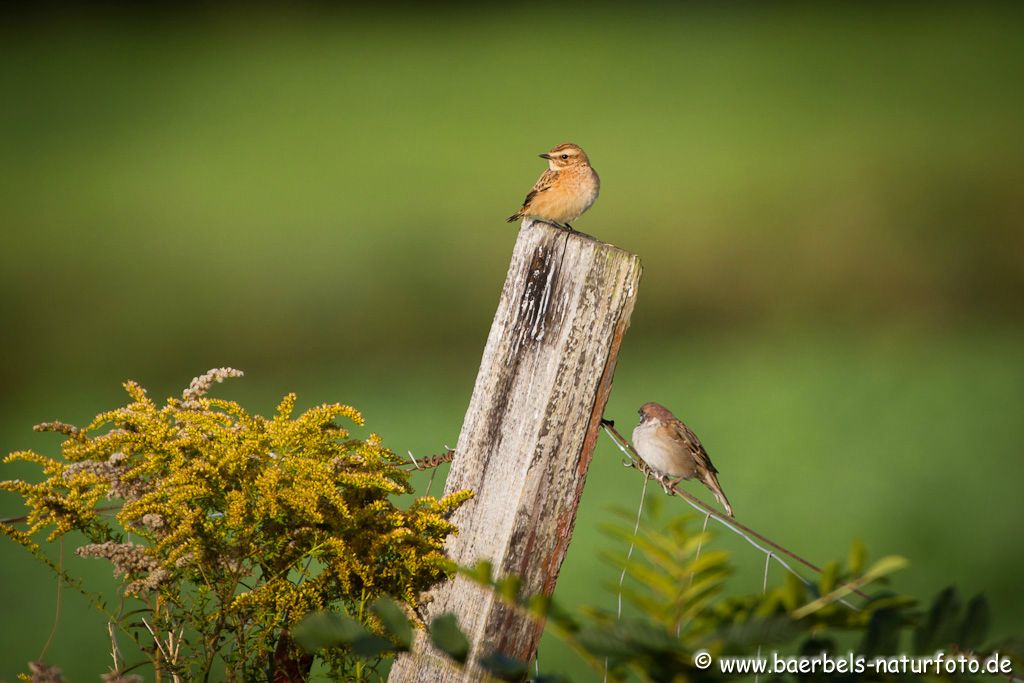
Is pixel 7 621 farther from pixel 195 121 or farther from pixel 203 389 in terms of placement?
pixel 195 121

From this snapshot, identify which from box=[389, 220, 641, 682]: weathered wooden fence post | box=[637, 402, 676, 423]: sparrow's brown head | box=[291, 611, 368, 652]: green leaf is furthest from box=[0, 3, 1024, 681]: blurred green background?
box=[291, 611, 368, 652]: green leaf

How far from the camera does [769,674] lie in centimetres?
141

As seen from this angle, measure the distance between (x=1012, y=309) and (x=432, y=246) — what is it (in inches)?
215

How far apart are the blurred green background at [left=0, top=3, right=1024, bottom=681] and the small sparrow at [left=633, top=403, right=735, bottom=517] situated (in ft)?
11.4

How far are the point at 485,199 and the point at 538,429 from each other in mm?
7995

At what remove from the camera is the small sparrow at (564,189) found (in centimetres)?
457

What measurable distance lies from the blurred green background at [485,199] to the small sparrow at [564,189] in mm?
2679

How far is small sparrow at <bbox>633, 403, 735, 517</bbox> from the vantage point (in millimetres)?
3459

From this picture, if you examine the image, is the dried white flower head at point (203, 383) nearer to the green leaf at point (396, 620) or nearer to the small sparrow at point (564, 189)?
the green leaf at point (396, 620)

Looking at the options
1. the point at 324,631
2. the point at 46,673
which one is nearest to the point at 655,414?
the point at 46,673

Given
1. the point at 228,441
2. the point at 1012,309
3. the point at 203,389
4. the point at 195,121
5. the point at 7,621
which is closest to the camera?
the point at 228,441

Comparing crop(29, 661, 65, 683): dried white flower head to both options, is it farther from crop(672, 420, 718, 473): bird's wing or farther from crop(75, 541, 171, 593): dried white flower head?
crop(672, 420, 718, 473): bird's wing

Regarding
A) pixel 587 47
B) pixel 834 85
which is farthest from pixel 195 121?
pixel 834 85

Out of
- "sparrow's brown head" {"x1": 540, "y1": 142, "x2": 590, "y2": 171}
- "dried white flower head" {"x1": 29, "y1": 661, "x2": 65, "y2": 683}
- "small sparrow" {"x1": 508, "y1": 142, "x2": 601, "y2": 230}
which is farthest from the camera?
"sparrow's brown head" {"x1": 540, "y1": 142, "x2": 590, "y2": 171}
